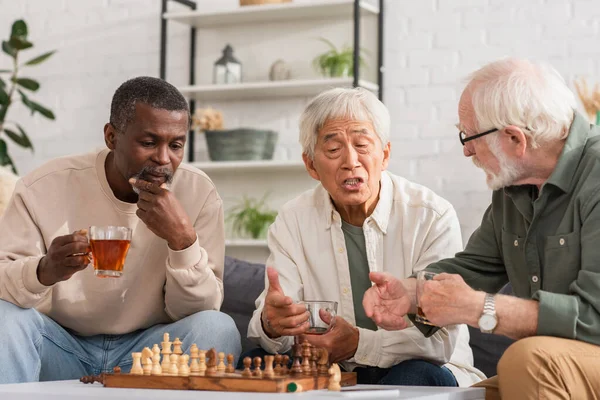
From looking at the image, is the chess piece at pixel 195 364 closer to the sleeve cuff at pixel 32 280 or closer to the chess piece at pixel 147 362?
the chess piece at pixel 147 362

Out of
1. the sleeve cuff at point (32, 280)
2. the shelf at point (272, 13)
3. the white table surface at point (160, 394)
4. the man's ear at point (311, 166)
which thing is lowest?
the white table surface at point (160, 394)

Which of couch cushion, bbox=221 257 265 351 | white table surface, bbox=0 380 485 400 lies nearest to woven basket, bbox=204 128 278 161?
couch cushion, bbox=221 257 265 351

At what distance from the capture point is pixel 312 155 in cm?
268

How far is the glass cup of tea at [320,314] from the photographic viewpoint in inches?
81.3

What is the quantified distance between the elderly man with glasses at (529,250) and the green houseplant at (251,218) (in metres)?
2.32

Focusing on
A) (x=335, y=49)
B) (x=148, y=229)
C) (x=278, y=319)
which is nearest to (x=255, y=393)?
(x=278, y=319)

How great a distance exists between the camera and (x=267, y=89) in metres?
4.57

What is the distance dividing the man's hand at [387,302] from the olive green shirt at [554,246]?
0.19m

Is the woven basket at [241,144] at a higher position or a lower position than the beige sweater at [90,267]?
higher

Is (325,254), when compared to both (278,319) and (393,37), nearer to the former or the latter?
(278,319)

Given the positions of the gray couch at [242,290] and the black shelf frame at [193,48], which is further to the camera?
the black shelf frame at [193,48]

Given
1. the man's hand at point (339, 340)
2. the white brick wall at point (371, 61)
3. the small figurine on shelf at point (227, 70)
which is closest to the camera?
the man's hand at point (339, 340)

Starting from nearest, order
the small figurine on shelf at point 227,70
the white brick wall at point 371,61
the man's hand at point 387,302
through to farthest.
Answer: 1. the man's hand at point 387,302
2. the white brick wall at point 371,61
3. the small figurine on shelf at point 227,70

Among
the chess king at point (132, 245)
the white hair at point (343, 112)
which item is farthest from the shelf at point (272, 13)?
the chess king at point (132, 245)
